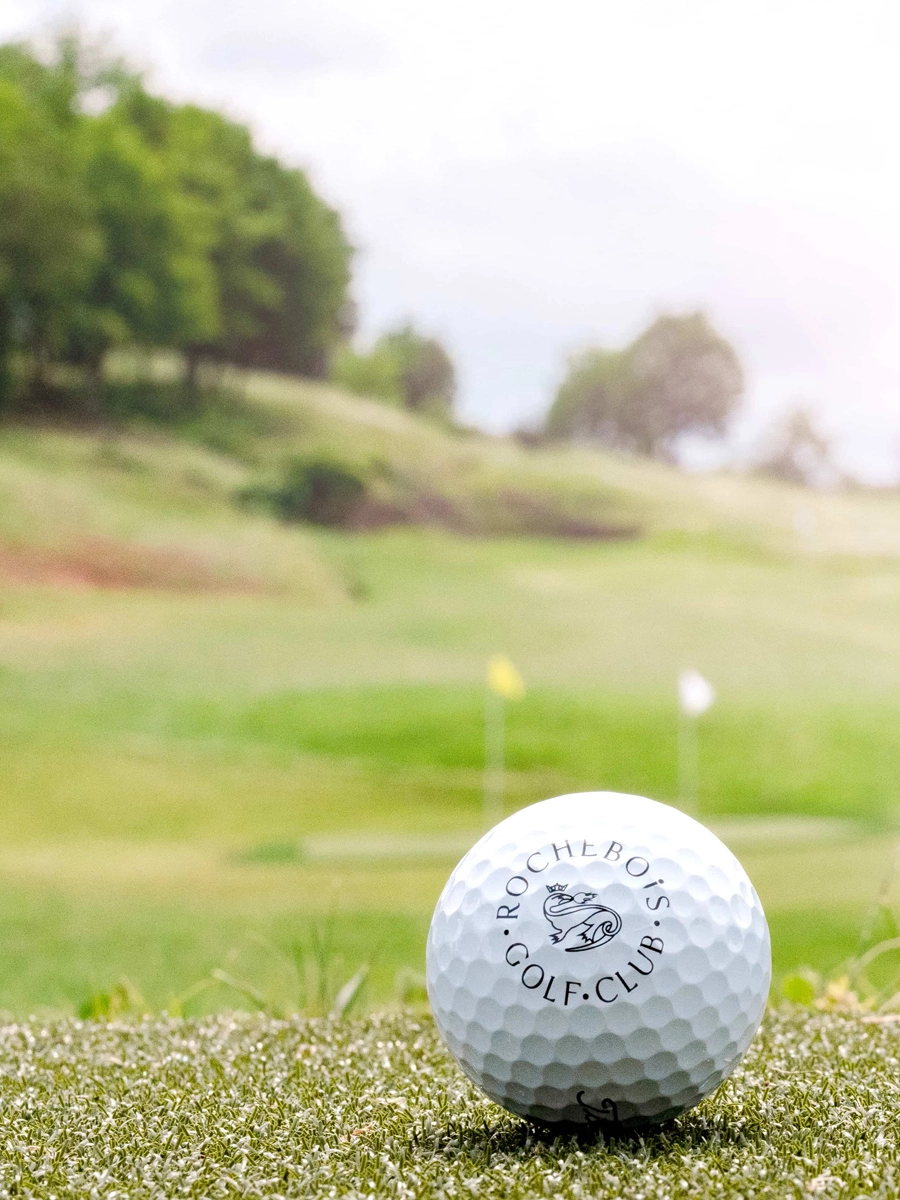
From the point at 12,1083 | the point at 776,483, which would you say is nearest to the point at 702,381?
the point at 776,483

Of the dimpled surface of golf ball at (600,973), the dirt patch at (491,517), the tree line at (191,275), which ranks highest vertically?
the tree line at (191,275)

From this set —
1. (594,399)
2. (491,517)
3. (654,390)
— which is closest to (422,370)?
(491,517)

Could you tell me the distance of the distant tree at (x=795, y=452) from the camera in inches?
428

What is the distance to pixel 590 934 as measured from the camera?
6.14ft

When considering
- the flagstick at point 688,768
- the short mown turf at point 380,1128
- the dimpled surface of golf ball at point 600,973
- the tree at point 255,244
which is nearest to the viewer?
the short mown turf at point 380,1128

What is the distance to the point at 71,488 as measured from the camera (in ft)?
31.8

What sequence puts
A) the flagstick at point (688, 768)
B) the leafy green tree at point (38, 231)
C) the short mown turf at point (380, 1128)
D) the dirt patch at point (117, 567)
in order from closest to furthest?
the short mown turf at point (380, 1128)
the flagstick at point (688, 768)
the dirt patch at point (117, 567)
the leafy green tree at point (38, 231)

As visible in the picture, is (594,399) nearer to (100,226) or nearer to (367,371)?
(367,371)

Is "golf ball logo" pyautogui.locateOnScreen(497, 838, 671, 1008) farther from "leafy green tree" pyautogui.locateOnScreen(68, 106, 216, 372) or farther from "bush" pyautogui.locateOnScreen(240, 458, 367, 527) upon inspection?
"leafy green tree" pyautogui.locateOnScreen(68, 106, 216, 372)

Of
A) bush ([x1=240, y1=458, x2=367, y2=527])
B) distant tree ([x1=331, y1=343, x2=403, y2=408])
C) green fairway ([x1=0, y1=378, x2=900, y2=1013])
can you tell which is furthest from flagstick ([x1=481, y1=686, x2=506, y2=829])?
distant tree ([x1=331, y1=343, x2=403, y2=408])

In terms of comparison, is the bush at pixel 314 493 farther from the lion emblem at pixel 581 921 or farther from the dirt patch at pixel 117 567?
the lion emblem at pixel 581 921

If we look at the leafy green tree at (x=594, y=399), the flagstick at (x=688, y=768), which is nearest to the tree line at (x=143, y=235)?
the leafy green tree at (x=594, y=399)

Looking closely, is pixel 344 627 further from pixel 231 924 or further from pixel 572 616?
pixel 231 924

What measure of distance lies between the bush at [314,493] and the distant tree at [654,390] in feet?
6.04
